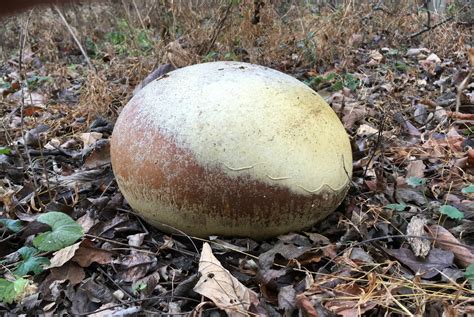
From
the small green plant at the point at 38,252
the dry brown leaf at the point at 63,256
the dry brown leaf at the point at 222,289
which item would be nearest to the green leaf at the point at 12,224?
the small green plant at the point at 38,252

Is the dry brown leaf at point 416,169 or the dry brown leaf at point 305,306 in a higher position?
the dry brown leaf at point 305,306

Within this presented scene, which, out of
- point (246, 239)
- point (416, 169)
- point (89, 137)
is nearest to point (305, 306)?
point (246, 239)

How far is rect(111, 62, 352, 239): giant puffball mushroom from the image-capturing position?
2.15 metres

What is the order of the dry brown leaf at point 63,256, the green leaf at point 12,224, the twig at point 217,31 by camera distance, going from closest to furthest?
the dry brown leaf at point 63,256 < the green leaf at point 12,224 < the twig at point 217,31

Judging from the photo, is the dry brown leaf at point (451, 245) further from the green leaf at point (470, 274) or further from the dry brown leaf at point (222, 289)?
the dry brown leaf at point (222, 289)

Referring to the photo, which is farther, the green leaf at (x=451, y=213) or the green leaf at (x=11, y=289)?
the green leaf at (x=451, y=213)

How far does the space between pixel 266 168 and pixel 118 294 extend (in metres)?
0.85

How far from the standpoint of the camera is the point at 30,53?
21.7 feet

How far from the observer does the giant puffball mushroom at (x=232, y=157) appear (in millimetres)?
2152

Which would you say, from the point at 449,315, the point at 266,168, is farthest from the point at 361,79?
the point at 449,315

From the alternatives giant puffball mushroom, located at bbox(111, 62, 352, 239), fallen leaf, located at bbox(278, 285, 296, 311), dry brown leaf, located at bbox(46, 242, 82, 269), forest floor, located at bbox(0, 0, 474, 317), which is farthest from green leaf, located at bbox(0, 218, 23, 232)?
fallen leaf, located at bbox(278, 285, 296, 311)

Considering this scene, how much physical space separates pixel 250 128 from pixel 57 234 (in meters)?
0.99

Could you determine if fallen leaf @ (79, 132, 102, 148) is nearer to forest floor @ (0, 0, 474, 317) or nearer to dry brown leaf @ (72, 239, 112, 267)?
forest floor @ (0, 0, 474, 317)

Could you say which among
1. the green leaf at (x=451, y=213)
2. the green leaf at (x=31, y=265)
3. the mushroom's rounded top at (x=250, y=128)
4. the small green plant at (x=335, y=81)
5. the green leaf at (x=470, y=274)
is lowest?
the small green plant at (x=335, y=81)
